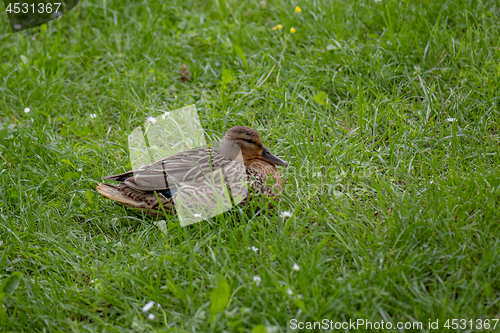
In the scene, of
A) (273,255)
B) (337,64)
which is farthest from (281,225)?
(337,64)

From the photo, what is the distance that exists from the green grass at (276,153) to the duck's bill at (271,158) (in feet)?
0.47

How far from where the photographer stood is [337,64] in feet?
14.6

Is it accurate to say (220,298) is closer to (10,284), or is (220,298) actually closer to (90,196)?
(10,284)

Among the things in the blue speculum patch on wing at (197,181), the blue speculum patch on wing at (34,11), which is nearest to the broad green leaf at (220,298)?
the blue speculum patch on wing at (197,181)

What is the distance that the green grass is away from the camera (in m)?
2.47

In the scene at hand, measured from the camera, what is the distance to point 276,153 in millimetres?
3779

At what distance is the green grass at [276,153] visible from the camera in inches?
97.1

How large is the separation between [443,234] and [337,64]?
2276 millimetres

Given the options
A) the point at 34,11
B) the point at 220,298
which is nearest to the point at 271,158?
the point at 220,298

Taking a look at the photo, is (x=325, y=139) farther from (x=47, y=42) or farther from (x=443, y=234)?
(x=47, y=42)

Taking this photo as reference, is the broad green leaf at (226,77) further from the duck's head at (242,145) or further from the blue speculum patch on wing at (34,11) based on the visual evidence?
the blue speculum patch on wing at (34,11)

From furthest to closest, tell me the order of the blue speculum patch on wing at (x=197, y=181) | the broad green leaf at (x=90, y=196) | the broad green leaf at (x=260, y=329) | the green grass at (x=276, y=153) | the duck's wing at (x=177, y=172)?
the broad green leaf at (x=90, y=196) → the duck's wing at (x=177, y=172) → the blue speculum patch on wing at (x=197, y=181) → the green grass at (x=276, y=153) → the broad green leaf at (x=260, y=329)

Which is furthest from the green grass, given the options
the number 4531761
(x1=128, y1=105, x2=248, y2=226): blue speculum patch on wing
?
the number 4531761

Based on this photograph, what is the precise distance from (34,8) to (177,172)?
146 inches
